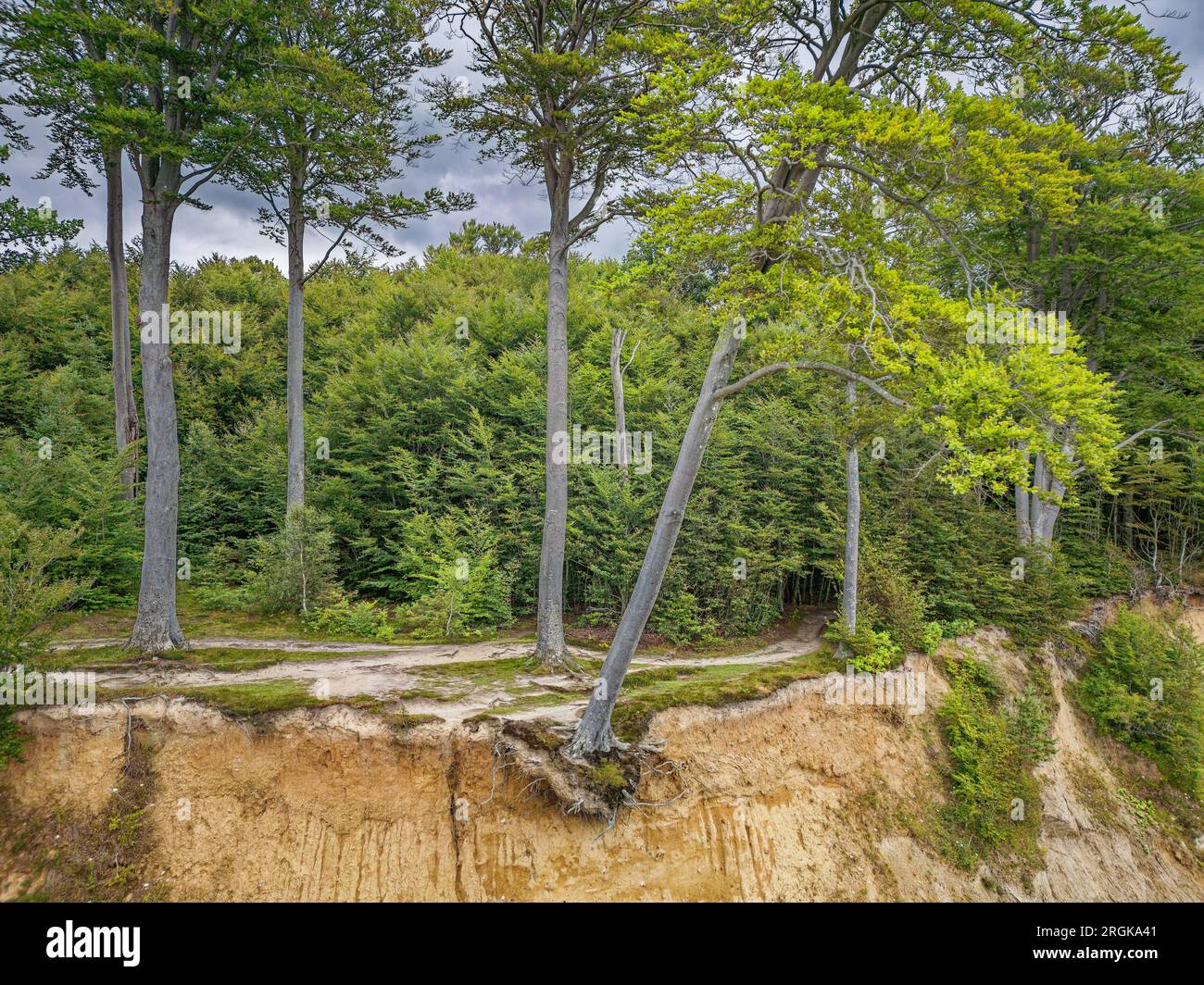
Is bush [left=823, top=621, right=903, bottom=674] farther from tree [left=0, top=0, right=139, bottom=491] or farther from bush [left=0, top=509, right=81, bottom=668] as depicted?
tree [left=0, top=0, right=139, bottom=491]

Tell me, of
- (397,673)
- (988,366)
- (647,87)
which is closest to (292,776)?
(397,673)

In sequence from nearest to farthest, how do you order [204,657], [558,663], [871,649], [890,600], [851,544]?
1. [204,657]
2. [558,663]
3. [871,649]
4. [851,544]
5. [890,600]

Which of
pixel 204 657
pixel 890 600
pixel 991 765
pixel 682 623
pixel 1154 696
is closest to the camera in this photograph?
pixel 204 657

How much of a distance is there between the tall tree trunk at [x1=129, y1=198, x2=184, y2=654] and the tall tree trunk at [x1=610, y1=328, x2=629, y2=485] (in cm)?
942

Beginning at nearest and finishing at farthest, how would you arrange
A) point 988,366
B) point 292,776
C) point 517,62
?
point 988,366, point 292,776, point 517,62

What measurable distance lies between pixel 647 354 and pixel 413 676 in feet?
42.9

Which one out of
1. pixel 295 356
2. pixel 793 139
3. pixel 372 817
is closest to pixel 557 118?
pixel 793 139

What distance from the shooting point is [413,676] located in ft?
29.2

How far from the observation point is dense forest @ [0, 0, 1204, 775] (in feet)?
20.2

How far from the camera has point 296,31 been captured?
38.2 ft

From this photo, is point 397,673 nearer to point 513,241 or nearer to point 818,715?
point 818,715

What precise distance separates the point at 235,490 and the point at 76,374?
7.35 m

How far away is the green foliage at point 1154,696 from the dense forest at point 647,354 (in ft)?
1.87

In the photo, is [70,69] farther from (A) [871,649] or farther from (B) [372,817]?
(A) [871,649]
